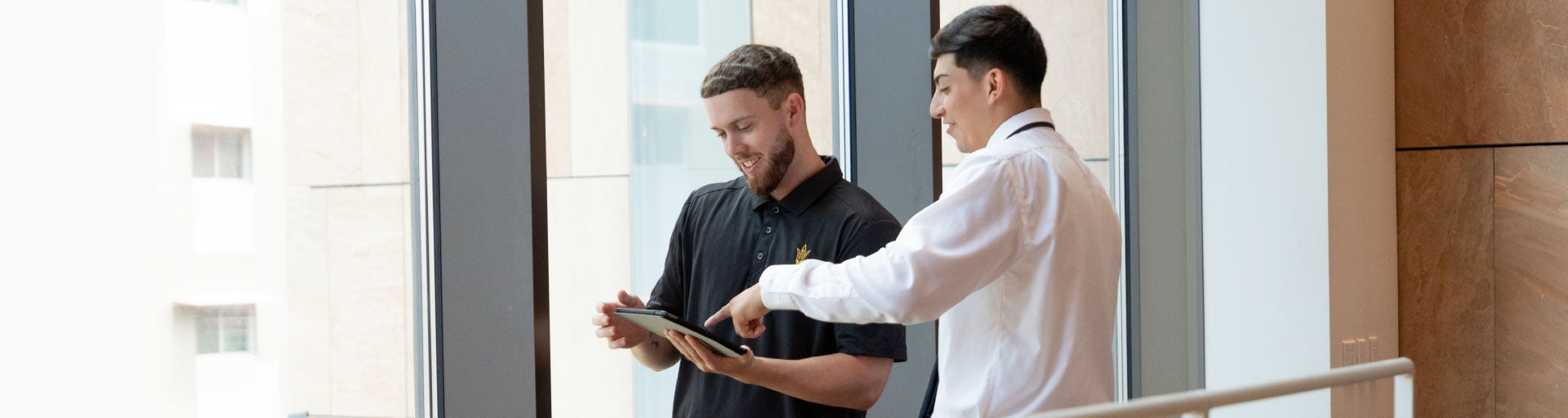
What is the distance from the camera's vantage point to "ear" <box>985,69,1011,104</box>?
1992mm

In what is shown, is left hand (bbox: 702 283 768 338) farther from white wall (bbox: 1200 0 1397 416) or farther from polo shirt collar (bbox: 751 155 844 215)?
white wall (bbox: 1200 0 1397 416)

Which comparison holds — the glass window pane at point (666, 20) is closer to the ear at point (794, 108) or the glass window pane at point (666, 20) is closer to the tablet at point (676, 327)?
the ear at point (794, 108)

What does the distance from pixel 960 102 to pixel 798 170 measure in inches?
13.0

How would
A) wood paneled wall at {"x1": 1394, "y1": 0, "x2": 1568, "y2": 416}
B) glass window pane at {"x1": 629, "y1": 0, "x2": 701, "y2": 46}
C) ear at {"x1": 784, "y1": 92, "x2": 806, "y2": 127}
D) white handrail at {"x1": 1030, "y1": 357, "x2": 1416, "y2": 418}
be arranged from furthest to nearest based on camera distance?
wood paneled wall at {"x1": 1394, "y1": 0, "x2": 1568, "y2": 416}
glass window pane at {"x1": 629, "y1": 0, "x2": 701, "y2": 46}
ear at {"x1": 784, "y1": 92, "x2": 806, "y2": 127}
white handrail at {"x1": 1030, "y1": 357, "x2": 1416, "y2": 418}

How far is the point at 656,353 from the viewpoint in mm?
2275

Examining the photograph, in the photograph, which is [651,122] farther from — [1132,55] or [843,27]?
[1132,55]

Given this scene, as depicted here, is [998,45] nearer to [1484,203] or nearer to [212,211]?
[212,211]

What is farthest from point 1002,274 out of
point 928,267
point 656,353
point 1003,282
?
point 656,353

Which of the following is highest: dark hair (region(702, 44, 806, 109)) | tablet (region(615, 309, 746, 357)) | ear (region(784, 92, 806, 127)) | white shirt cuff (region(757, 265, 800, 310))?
dark hair (region(702, 44, 806, 109))

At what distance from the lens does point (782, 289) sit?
1.83 metres

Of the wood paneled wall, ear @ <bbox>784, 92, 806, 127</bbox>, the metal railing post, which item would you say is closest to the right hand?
ear @ <bbox>784, 92, 806, 127</bbox>

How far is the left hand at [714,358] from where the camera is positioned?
6.16 feet

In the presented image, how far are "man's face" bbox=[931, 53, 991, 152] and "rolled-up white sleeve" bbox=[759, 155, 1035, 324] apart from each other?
21 cm

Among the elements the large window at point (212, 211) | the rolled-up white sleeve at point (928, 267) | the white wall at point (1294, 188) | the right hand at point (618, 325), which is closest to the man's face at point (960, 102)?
the rolled-up white sleeve at point (928, 267)
